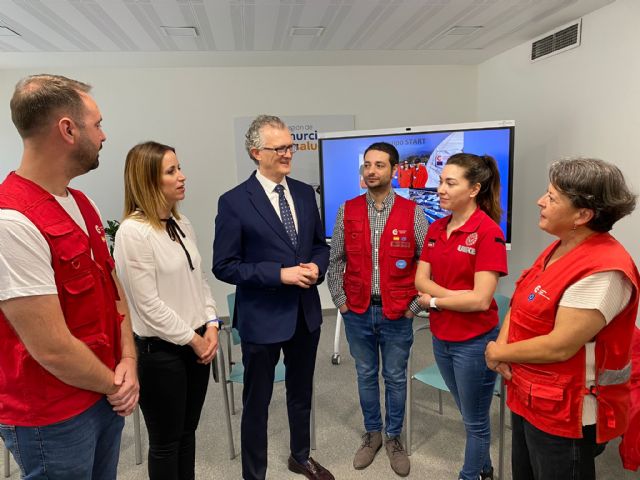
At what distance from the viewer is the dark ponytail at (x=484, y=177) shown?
5.81 feet

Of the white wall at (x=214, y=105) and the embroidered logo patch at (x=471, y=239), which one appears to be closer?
the embroidered logo patch at (x=471, y=239)

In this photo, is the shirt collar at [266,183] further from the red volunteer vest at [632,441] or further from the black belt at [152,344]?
the red volunteer vest at [632,441]

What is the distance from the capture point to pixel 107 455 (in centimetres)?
126

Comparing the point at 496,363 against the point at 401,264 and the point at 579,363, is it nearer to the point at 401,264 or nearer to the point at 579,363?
the point at 579,363

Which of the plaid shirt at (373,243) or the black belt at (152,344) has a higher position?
the plaid shirt at (373,243)

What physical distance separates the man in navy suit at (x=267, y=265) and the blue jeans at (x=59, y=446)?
28.7 inches

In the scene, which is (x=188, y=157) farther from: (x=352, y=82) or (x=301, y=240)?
(x=301, y=240)

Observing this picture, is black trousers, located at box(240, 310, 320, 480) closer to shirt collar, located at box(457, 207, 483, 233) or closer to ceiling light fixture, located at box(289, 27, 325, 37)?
shirt collar, located at box(457, 207, 483, 233)

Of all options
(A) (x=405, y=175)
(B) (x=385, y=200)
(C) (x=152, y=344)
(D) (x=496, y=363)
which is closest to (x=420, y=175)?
(A) (x=405, y=175)

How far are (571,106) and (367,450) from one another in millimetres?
2778

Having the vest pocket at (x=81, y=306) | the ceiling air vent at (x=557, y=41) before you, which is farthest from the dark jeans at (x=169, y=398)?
the ceiling air vent at (x=557, y=41)

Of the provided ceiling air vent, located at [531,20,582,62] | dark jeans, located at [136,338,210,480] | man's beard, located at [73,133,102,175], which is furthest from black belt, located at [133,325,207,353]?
ceiling air vent, located at [531,20,582,62]

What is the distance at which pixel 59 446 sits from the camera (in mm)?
1057

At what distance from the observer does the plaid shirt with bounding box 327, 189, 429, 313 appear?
209 centimetres
